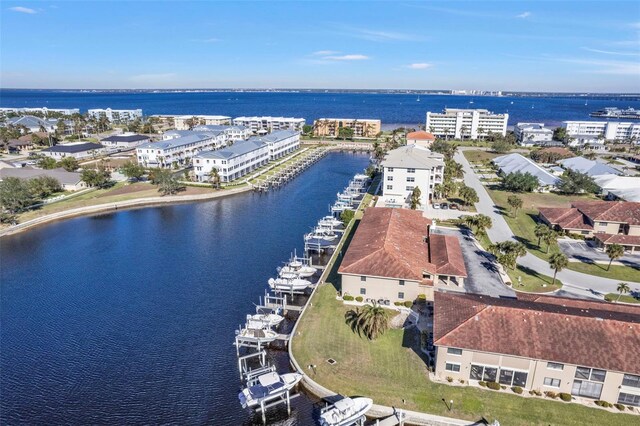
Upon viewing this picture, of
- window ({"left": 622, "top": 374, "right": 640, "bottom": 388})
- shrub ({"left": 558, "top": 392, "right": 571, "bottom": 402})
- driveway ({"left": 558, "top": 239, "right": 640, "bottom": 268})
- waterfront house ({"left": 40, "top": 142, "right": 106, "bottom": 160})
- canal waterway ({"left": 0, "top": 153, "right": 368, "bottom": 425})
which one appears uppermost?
waterfront house ({"left": 40, "top": 142, "right": 106, "bottom": 160})

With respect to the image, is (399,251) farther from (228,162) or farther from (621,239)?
(228,162)

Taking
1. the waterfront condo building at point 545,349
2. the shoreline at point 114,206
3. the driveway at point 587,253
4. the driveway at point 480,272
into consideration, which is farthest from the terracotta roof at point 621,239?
the shoreline at point 114,206

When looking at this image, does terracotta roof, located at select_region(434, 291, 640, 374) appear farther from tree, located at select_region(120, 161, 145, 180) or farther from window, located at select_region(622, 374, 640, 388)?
tree, located at select_region(120, 161, 145, 180)

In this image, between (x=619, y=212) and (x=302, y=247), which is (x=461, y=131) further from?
(x=302, y=247)

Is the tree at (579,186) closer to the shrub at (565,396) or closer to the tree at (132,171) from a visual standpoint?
the shrub at (565,396)

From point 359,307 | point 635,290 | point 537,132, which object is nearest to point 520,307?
point 359,307

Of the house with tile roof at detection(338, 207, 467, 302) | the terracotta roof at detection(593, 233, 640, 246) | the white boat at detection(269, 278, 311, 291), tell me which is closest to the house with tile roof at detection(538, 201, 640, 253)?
the terracotta roof at detection(593, 233, 640, 246)
